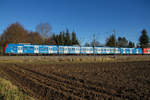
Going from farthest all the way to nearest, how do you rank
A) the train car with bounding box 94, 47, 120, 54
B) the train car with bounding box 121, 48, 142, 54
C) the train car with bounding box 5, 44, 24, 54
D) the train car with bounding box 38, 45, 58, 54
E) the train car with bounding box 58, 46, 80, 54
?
the train car with bounding box 121, 48, 142, 54
the train car with bounding box 94, 47, 120, 54
the train car with bounding box 58, 46, 80, 54
the train car with bounding box 38, 45, 58, 54
the train car with bounding box 5, 44, 24, 54

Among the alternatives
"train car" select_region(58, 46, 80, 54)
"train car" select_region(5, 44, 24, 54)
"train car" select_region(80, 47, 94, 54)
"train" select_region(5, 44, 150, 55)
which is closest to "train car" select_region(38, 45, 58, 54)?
"train" select_region(5, 44, 150, 55)

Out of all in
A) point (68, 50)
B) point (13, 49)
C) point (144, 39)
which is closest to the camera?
point (13, 49)

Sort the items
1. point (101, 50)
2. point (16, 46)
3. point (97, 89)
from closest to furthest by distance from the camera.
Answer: point (97, 89) → point (16, 46) → point (101, 50)

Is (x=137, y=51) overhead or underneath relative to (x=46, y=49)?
underneath

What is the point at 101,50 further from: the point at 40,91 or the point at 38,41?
the point at 40,91

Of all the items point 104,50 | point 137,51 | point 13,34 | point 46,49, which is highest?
point 13,34

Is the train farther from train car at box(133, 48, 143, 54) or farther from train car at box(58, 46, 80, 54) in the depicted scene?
train car at box(133, 48, 143, 54)

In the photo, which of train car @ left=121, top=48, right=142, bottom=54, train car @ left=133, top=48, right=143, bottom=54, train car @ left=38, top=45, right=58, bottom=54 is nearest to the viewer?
train car @ left=38, top=45, right=58, bottom=54

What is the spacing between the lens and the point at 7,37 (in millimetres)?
56250

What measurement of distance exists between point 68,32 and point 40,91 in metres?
86.6

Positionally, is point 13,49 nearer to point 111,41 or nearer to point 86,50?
point 86,50

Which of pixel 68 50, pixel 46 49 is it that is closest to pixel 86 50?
pixel 68 50

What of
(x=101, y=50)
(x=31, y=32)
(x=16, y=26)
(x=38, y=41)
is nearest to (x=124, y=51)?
(x=101, y=50)

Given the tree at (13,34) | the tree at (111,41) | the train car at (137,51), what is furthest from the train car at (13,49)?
the tree at (111,41)
